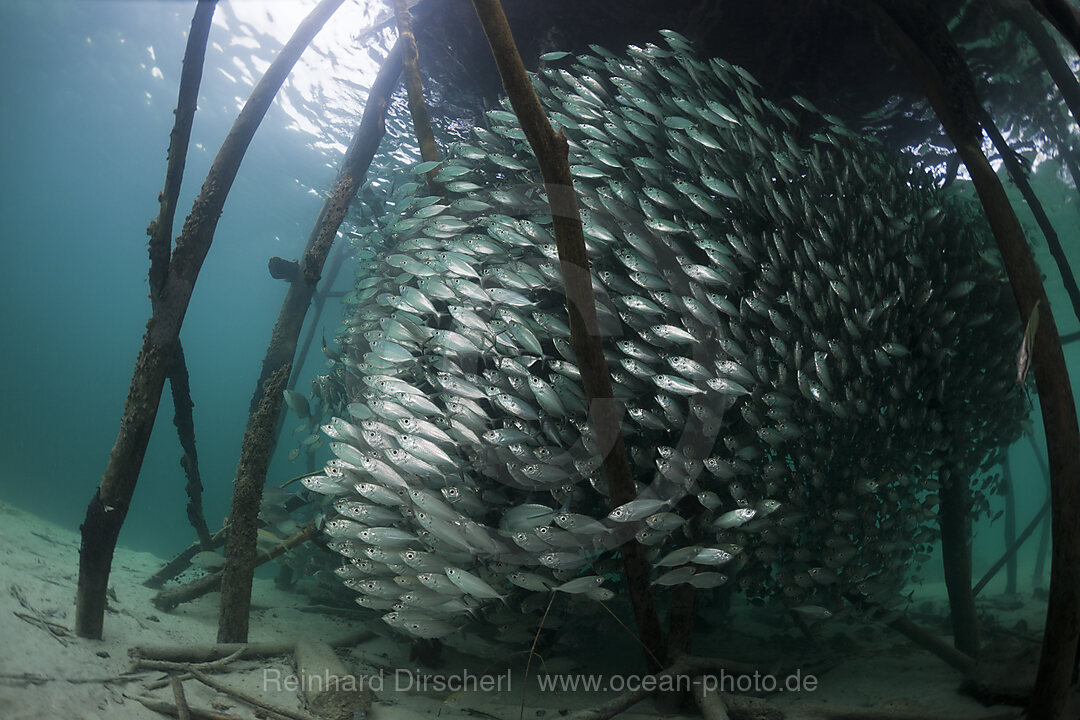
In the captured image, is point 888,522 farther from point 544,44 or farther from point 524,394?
point 544,44

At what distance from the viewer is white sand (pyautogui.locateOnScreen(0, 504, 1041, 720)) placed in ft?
9.11

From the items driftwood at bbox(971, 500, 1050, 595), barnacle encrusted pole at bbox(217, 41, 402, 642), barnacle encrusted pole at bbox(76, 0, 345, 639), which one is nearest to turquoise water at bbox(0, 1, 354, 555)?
barnacle encrusted pole at bbox(217, 41, 402, 642)

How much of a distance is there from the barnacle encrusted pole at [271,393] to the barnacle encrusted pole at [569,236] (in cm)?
314

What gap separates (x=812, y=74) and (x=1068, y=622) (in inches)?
197

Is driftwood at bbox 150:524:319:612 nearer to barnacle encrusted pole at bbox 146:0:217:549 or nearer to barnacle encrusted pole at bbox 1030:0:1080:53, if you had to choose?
barnacle encrusted pole at bbox 146:0:217:549

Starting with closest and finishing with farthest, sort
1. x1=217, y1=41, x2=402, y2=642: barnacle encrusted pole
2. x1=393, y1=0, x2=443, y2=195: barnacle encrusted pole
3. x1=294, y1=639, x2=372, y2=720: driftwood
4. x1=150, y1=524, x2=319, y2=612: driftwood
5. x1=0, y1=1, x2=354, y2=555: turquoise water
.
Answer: x1=294, y1=639, x2=372, y2=720: driftwood, x1=217, y1=41, x2=402, y2=642: barnacle encrusted pole, x1=393, y1=0, x2=443, y2=195: barnacle encrusted pole, x1=150, y1=524, x2=319, y2=612: driftwood, x1=0, y1=1, x2=354, y2=555: turquoise water

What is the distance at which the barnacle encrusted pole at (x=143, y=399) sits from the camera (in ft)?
12.4

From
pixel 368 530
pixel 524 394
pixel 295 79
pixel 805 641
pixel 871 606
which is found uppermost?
pixel 295 79

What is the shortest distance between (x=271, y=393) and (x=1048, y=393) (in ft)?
18.3

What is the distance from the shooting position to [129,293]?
89.7 meters

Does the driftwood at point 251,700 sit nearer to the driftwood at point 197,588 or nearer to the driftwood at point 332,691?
the driftwood at point 332,691

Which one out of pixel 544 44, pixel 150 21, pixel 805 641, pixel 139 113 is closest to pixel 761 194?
pixel 544 44

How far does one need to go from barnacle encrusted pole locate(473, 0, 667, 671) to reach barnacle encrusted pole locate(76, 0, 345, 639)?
2835mm

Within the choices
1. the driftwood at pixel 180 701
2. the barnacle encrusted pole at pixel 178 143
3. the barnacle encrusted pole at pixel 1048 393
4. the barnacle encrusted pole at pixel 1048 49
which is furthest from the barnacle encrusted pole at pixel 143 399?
the barnacle encrusted pole at pixel 1048 49
